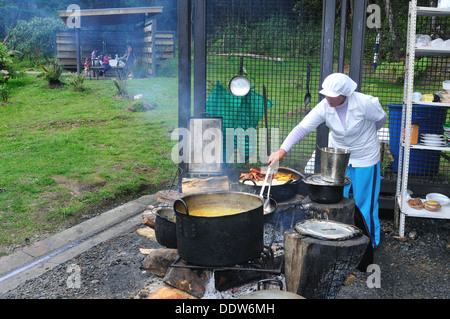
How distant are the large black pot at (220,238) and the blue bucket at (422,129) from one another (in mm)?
4071

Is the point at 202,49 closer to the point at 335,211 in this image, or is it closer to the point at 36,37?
the point at 335,211

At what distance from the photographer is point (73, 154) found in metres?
8.89

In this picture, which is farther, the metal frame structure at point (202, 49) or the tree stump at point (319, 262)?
the metal frame structure at point (202, 49)

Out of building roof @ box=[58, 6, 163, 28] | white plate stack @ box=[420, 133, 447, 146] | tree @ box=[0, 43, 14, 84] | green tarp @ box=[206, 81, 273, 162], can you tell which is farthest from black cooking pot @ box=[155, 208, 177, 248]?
building roof @ box=[58, 6, 163, 28]

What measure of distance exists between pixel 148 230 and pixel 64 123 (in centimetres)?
728

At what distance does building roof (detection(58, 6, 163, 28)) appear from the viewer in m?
17.5

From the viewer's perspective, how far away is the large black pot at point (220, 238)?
3.44 meters

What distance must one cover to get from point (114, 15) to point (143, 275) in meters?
17.2

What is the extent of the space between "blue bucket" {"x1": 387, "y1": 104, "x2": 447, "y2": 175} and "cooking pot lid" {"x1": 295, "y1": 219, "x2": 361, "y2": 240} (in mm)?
3524

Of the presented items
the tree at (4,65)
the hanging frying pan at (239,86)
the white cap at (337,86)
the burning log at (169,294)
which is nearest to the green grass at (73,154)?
the tree at (4,65)

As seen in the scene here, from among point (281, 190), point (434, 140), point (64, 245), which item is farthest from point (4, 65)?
point (434, 140)

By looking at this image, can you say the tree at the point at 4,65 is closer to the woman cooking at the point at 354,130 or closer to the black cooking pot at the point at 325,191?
the woman cooking at the point at 354,130
